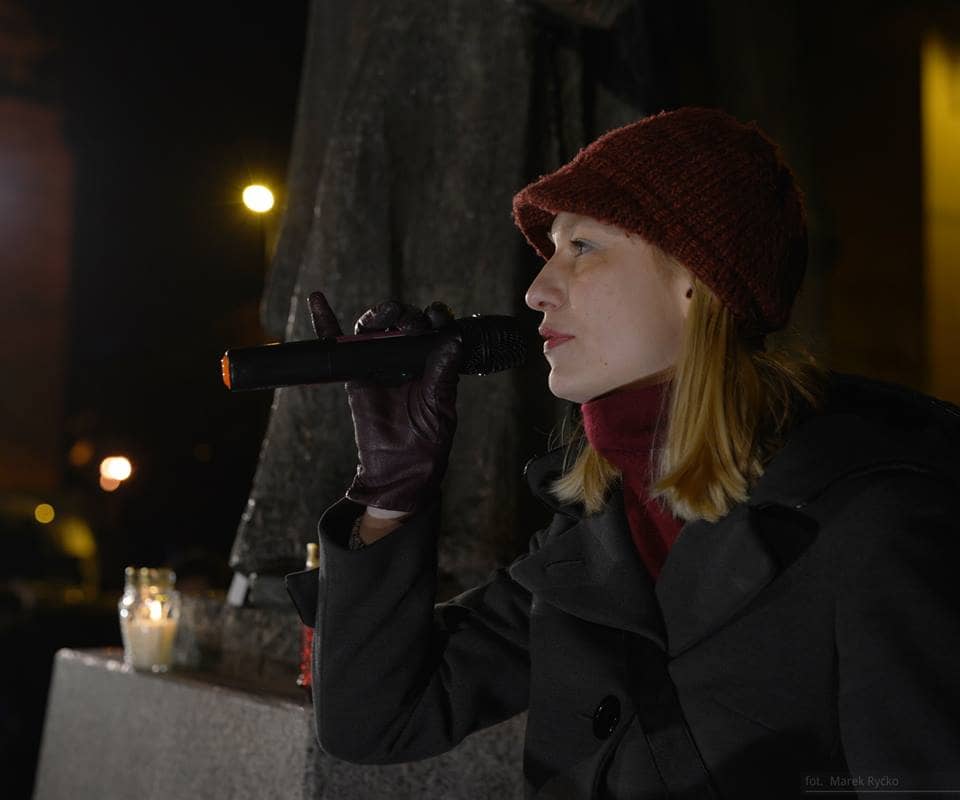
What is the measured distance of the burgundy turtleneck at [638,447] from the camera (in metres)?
1.74

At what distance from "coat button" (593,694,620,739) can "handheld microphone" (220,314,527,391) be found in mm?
562

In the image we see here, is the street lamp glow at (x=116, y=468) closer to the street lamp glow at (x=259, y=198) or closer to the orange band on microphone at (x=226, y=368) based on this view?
the street lamp glow at (x=259, y=198)

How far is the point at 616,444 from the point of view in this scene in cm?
178

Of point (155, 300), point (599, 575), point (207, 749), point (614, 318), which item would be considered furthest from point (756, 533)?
point (155, 300)

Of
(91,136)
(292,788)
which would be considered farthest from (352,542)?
(91,136)

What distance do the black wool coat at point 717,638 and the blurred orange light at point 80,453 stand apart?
14464mm

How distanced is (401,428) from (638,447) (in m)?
0.39

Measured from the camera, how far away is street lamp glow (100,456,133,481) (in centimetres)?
1443

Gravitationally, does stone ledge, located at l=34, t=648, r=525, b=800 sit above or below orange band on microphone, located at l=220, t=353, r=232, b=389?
below

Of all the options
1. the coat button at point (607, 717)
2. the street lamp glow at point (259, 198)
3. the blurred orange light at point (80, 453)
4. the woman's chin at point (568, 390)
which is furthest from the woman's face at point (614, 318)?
the blurred orange light at point (80, 453)

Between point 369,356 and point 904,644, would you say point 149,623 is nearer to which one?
point 369,356

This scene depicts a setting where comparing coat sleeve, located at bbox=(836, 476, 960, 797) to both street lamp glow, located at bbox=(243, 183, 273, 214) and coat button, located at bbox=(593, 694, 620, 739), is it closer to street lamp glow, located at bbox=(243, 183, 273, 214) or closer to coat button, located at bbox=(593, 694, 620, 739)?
coat button, located at bbox=(593, 694, 620, 739)

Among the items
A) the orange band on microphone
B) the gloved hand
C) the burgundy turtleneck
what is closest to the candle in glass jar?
the gloved hand

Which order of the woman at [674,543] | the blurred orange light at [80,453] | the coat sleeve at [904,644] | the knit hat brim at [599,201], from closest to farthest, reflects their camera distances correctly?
the coat sleeve at [904,644] < the woman at [674,543] < the knit hat brim at [599,201] < the blurred orange light at [80,453]
